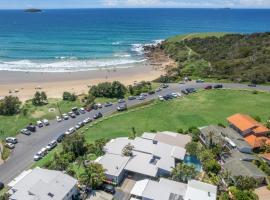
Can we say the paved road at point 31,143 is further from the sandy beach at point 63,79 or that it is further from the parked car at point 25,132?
the sandy beach at point 63,79

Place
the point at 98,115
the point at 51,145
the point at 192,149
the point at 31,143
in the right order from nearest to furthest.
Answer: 1. the point at 192,149
2. the point at 51,145
3. the point at 31,143
4. the point at 98,115

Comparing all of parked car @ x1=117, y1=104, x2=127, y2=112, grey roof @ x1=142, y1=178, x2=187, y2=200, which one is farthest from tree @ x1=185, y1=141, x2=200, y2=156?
parked car @ x1=117, y1=104, x2=127, y2=112

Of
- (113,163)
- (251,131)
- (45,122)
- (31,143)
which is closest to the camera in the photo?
(113,163)

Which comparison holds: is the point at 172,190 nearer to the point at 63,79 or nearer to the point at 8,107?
the point at 8,107

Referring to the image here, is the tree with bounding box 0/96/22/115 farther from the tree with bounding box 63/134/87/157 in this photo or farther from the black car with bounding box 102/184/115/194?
the black car with bounding box 102/184/115/194

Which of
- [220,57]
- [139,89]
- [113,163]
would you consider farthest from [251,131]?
[220,57]

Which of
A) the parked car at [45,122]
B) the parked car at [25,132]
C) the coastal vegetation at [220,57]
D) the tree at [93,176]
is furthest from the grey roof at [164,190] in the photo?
the coastal vegetation at [220,57]

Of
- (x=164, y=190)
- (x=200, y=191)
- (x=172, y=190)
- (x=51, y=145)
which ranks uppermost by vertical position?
(x=51, y=145)
